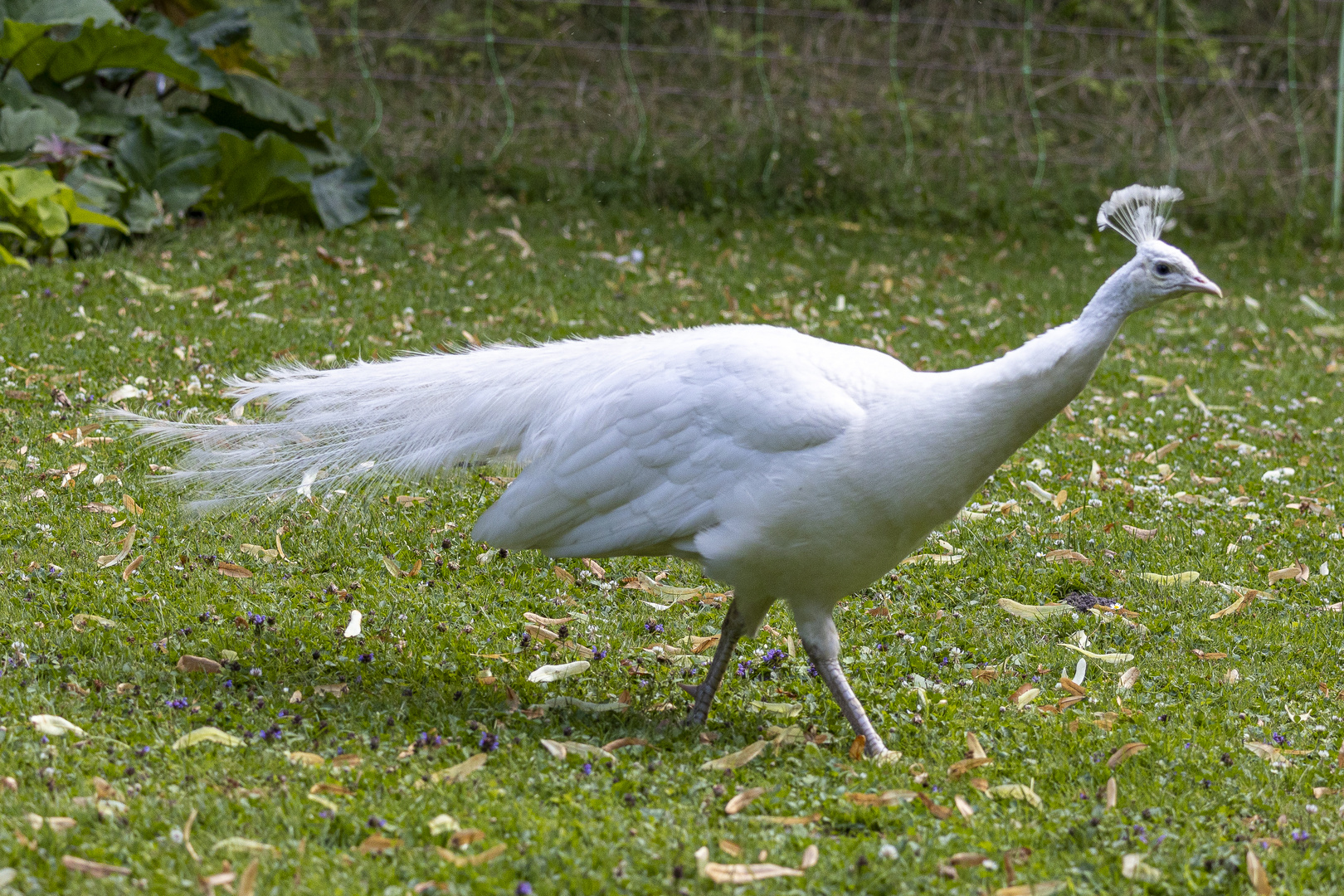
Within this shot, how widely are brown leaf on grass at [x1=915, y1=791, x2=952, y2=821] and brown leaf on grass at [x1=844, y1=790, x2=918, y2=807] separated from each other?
2cm

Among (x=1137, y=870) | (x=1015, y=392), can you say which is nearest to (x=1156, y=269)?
(x=1015, y=392)

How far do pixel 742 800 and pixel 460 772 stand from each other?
2.40ft

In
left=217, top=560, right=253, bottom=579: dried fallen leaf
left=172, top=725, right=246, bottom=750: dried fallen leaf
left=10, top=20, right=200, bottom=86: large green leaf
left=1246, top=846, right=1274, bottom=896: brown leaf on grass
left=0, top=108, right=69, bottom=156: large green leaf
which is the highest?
left=10, top=20, right=200, bottom=86: large green leaf

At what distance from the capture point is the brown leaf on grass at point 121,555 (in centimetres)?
459

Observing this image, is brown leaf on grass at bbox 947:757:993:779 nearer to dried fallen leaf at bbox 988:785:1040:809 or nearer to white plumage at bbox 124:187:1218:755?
dried fallen leaf at bbox 988:785:1040:809

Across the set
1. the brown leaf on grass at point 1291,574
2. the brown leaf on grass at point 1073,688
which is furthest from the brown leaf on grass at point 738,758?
the brown leaf on grass at point 1291,574

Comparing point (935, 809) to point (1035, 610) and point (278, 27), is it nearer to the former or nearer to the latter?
point (1035, 610)

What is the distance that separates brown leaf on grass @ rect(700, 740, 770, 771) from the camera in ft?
11.9

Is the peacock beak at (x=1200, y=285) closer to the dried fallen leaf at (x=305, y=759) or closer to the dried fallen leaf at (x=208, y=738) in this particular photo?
the dried fallen leaf at (x=305, y=759)

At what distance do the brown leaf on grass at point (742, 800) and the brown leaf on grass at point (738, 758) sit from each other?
167 millimetres

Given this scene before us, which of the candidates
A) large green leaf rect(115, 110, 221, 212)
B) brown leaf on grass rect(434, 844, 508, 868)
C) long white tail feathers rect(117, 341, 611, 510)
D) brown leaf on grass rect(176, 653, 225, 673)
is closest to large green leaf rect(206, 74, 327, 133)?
large green leaf rect(115, 110, 221, 212)

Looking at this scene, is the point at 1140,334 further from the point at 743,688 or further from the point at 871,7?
the point at 871,7

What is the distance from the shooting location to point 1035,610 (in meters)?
4.77

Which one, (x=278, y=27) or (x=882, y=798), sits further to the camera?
(x=278, y=27)
